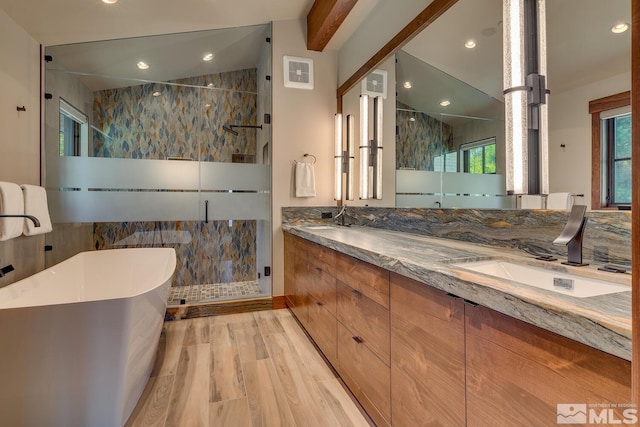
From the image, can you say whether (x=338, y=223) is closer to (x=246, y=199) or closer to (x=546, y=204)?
(x=246, y=199)

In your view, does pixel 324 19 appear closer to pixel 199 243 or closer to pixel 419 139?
pixel 419 139

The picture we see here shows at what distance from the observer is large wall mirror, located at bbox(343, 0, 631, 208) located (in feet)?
3.97

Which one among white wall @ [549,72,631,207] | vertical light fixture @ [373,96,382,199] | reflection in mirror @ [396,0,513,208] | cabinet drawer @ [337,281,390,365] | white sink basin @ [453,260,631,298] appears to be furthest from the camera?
vertical light fixture @ [373,96,382,199]

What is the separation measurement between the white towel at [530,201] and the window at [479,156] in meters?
0.22

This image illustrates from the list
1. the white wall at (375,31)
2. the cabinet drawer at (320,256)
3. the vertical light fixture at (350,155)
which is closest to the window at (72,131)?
the cabinet drawer at (320,256)

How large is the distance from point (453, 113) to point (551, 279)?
1.22 metres

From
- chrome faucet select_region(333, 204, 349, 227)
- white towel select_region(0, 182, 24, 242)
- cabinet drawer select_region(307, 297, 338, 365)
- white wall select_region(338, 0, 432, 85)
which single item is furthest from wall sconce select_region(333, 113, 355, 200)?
white towel select_region(0, 182, 24, 242)

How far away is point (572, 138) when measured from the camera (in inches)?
50.5

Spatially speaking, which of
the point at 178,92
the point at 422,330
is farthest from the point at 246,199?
the point at 422,330

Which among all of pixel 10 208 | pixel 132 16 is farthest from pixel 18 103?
pixel 132 16

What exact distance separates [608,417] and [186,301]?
3286mm

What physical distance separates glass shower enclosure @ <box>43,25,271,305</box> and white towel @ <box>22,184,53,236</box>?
0.47 metres

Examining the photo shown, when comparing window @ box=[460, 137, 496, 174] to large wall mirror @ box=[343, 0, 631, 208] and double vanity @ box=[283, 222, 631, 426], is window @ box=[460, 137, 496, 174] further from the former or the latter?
double vanity @ box=[283, 222, 631, 426]

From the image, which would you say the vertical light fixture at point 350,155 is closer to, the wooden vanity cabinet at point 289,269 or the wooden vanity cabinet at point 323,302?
the wooden vanity cabinet at point 289,269
